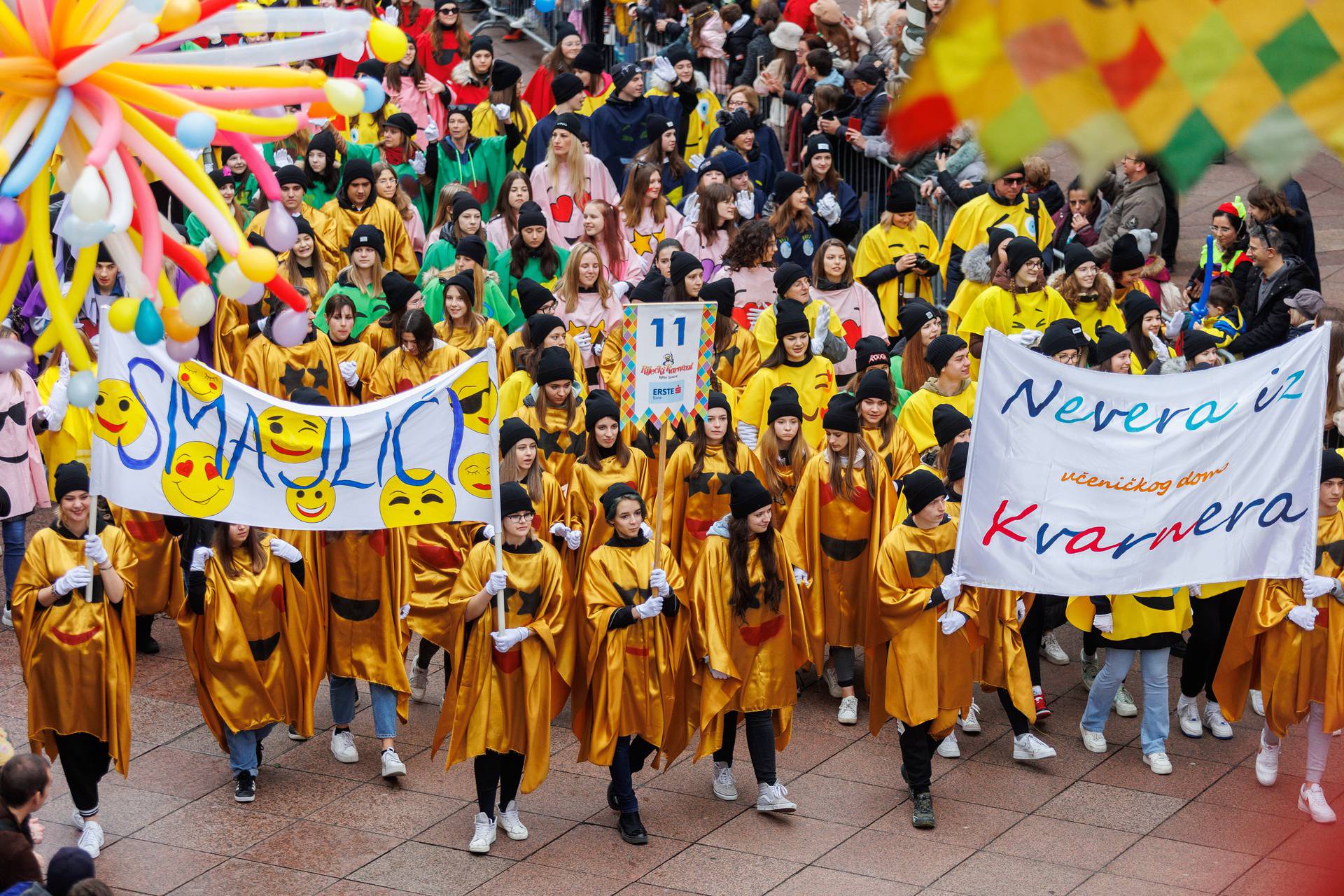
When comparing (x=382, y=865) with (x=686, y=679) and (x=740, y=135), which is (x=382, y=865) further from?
(x=740, y=135)

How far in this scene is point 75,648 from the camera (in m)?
7.81

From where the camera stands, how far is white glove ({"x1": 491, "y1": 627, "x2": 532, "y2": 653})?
7.71m

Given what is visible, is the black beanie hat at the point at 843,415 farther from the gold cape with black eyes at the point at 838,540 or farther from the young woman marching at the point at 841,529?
the gold cape with black eyes at the point at 838,540

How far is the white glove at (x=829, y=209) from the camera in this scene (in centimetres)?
1293

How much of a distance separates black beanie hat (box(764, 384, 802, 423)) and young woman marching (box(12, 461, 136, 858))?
3566mm

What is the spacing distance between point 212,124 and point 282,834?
212 inches

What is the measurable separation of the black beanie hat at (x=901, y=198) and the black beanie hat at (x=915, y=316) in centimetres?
207

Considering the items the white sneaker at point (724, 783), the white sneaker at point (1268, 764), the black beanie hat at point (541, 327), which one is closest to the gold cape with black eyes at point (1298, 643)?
the white sneaker at point (1268, 764)

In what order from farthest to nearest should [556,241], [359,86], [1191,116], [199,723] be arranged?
[556,241]
[199,723]
[359,86]
[1191,116]

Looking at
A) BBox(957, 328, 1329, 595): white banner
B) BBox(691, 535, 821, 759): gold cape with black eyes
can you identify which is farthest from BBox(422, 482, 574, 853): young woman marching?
BBox(957, 328, 1329, 595): white banner

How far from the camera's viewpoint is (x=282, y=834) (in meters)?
8.04

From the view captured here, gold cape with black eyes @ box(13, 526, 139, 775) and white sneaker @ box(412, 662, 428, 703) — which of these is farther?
white sneaker @ box(412, 662, 428, 703)

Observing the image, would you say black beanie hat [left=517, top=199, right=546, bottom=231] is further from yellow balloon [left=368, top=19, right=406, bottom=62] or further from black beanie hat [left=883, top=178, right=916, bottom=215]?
yellow balloon [left=368, top=19, right=406, bottom=62]

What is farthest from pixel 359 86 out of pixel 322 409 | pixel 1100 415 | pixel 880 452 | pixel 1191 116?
pixel 880 452
